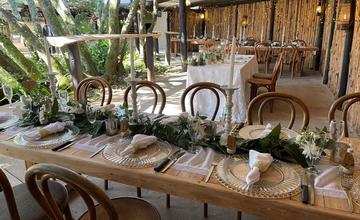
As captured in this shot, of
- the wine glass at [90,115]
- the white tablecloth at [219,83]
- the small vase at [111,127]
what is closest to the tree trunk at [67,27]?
the white tablecloth at [219,83]

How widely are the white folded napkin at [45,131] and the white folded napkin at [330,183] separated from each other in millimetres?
1420

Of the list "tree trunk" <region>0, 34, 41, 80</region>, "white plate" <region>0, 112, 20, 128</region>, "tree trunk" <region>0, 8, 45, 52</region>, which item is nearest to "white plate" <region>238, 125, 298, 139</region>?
"white plate" <region>0, 112, 20, 128</region>

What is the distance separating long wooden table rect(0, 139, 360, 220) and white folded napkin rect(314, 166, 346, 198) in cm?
4

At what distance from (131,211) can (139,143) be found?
35cm

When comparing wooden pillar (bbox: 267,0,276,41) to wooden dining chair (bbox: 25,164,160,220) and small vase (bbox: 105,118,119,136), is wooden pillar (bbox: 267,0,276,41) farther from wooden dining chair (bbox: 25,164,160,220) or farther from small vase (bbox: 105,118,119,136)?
wooden dining chair (bbox: 25,164,160,220)


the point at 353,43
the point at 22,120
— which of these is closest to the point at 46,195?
the point at 22,120

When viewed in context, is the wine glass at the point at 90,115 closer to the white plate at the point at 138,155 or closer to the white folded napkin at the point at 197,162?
the white plate at the point at 138,155

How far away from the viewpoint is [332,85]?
5820 millimetres

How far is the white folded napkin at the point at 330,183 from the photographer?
46.4 inches

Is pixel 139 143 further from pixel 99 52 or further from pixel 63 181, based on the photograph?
pixel 99 52

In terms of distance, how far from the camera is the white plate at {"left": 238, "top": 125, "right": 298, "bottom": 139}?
1.69 m

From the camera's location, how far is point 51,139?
1.70 meters

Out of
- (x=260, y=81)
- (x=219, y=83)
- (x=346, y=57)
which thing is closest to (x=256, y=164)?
(x=219, y=83)

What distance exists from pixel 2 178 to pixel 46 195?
189mm
